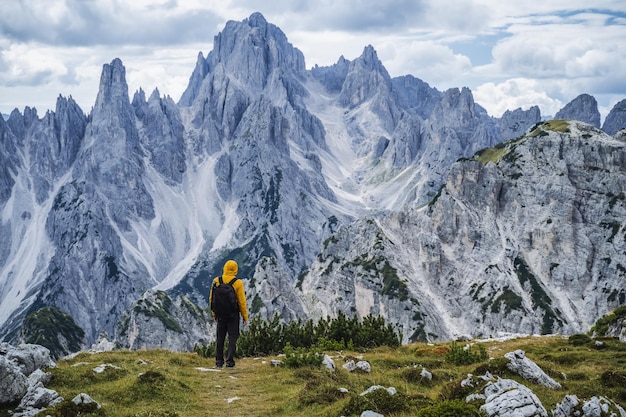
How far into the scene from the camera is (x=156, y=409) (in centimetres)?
1848

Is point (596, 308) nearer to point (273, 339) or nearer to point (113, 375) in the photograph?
point (273, 339)

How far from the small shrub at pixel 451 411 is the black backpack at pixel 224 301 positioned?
1220 cm

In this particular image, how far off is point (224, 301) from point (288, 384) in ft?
16.1

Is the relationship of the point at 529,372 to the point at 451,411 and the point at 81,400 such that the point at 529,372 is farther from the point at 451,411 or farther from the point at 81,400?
the point at 81,400

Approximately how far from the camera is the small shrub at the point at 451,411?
1453 cm

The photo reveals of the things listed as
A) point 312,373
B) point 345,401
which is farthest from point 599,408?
point 312,373

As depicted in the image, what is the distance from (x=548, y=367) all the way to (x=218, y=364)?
15.4 meters

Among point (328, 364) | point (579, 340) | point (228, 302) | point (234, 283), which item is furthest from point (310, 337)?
point (579, 340)

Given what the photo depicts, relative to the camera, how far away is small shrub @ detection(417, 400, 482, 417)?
14.5 m

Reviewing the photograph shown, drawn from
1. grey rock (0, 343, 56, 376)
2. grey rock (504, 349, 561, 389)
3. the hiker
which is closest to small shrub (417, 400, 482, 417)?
grey rock (504, 349, 561, 389)

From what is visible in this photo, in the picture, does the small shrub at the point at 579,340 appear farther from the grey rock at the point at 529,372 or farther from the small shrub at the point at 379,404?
the small shrub at the point at 379,404

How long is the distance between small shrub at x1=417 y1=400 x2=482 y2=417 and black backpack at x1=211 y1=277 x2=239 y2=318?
12.2 meters

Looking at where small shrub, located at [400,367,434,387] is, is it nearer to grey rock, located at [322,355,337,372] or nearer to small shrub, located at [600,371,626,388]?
grey rock, located at [322,355,337,372]

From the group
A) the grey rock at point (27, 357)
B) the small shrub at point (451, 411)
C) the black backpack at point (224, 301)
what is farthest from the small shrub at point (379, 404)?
the grey rock at point (27, 357)
